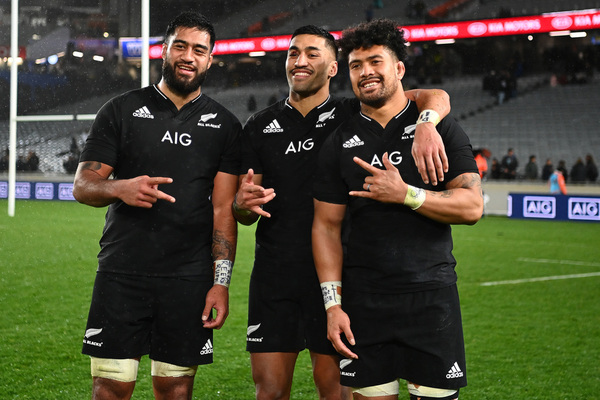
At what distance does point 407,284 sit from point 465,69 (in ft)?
87.6

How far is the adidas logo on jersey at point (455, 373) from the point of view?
102 inches

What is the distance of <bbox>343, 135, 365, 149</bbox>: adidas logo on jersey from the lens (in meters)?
2.73

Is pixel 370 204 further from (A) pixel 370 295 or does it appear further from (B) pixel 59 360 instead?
(B) pixel 59 360

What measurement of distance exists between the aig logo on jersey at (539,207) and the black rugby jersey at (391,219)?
14587 millimetres

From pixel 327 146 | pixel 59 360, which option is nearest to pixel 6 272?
pixel 59 360

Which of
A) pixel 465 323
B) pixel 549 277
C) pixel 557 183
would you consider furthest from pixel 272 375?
pixel 557 183

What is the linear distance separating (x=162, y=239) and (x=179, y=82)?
0.65m

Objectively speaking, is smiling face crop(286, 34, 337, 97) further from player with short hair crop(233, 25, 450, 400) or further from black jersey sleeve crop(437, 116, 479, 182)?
black jersey sleeve crop(437, 116, 479, 182)

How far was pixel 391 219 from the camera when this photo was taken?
266 centimetres

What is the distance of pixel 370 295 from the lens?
2672mm

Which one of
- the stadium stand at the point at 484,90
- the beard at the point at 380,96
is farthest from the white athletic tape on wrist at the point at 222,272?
the stadium stand at the point at 484,90

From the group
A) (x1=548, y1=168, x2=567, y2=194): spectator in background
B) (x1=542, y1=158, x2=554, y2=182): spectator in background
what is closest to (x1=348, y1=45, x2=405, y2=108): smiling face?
(x1=548, y1=168, x2=567, y2=194): spectator in background

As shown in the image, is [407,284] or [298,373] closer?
[407,284]

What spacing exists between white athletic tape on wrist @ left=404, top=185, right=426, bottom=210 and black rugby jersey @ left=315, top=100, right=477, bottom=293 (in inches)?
5.3
